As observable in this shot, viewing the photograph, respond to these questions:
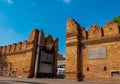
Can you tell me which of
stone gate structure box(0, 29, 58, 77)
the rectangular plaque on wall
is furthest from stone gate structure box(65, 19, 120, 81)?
stone gate structure box(0, 29, 58, 77)

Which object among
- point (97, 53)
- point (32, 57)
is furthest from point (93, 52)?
point (32, 57)

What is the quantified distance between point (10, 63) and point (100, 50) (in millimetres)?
16357

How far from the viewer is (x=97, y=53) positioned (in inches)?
638

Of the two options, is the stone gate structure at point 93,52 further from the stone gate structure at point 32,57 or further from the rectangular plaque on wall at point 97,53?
the stone gate structure at point 32,57

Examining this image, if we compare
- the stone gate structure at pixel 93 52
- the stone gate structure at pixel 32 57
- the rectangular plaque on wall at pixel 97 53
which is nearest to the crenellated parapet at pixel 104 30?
the stone gate structure at pixel 93 52

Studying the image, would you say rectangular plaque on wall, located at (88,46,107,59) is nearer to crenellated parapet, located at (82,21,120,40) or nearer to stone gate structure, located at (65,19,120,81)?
stone gate structure, located at (65,19,120,81)

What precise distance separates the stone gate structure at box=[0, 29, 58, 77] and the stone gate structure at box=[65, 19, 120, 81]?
6513 mm

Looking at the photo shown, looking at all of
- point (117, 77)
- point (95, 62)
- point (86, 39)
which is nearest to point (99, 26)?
point (86, 39)

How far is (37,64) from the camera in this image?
22656mm

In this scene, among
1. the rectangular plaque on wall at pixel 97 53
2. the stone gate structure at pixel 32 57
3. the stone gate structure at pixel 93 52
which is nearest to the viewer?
the stone gate structure at pixel 93 52

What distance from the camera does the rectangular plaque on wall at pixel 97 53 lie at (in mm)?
15833

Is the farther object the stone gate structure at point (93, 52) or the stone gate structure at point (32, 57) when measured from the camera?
the stone gate structure at point (32, 57)

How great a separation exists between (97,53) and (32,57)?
34.1ft

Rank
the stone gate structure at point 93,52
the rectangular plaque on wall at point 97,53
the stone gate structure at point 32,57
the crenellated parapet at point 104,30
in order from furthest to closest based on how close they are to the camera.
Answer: the stone gate structure at point 32,57 → the rectangular plaque on wall at point 97,53 → the crenellated parapet at point 104,30 → the stone gate structure at point 93,52
